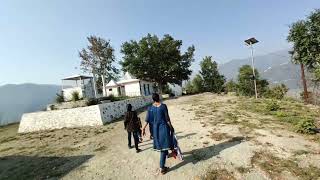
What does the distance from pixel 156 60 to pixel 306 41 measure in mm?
26887

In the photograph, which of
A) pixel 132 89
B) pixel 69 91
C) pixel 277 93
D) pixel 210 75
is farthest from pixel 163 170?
pixel 210 75

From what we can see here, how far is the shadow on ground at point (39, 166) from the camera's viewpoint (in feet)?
35.5

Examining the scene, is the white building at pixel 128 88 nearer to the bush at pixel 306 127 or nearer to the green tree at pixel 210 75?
the green tree at pixel 210 75

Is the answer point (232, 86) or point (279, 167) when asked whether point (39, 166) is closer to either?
point (279, 167)

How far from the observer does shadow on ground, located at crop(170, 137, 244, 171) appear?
395 inches

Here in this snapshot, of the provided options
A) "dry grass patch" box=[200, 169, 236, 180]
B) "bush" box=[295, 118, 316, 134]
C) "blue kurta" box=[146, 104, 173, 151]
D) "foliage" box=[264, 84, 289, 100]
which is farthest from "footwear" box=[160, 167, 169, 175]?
"foliage" box=[264, 84, 289, 100]

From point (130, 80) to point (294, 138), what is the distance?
41570 millimetres

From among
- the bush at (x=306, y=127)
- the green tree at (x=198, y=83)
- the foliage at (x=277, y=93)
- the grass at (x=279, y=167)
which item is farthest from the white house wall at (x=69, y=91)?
the green tree at (x=198, y=83)

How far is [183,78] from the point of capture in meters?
56.2

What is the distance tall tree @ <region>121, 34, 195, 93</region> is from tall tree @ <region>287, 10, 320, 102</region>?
23.0 metres

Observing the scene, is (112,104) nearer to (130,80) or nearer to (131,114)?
(131,114)

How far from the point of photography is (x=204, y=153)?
1080 centimetres

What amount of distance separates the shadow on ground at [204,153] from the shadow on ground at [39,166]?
4.18m

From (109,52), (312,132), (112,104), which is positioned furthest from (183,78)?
(312,132)
